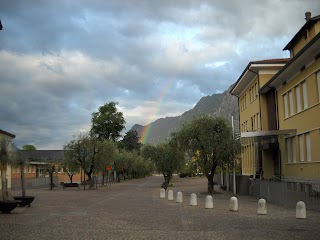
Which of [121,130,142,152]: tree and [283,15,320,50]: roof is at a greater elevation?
[283,15,320,50]: roof

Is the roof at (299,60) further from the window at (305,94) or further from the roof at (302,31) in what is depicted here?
the roof at (302,31)

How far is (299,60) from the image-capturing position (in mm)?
24484

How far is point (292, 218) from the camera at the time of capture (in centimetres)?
1666

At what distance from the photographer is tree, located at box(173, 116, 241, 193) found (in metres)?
34.2

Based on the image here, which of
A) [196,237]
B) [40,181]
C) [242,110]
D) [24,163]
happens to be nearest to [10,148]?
[24,163]

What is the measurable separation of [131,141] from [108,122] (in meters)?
42.7

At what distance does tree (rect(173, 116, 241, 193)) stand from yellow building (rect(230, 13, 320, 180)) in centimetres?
230

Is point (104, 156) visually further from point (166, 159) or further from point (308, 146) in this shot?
point (308, 146)

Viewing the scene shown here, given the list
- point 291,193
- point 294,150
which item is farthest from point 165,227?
point 294,150

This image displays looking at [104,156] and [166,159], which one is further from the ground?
[104,156]

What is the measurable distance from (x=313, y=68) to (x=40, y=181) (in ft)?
171

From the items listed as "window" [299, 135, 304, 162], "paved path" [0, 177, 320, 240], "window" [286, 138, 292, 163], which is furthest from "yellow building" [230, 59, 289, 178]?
"paved path" [0, 177, 320, 240]

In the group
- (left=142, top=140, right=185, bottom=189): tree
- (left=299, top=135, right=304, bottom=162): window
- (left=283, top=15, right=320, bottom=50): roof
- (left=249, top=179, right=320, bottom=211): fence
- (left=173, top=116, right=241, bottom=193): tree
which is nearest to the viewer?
(left=249, top=179, right=320, bottom=211): fence

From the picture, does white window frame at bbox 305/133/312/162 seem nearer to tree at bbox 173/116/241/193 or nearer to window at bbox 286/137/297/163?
window at bbox 286/137/297/163
